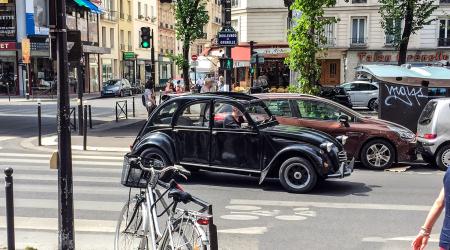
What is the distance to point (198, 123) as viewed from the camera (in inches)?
387

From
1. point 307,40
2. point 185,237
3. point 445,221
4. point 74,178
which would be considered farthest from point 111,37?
point 445,221

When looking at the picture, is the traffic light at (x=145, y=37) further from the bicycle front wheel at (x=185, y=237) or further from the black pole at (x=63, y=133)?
the bicycle front wheel at (x=185, y=237)

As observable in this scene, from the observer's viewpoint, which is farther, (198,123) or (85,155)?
(85,155)

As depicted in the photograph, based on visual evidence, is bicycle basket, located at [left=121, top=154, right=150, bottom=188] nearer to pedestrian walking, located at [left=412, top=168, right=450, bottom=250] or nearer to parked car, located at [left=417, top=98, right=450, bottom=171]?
pedestrian walking, located at [left=412, top=168, right=450, bottom=250]

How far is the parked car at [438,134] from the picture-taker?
11711mm

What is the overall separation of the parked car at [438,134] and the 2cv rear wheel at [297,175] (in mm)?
3994

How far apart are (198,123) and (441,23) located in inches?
1473

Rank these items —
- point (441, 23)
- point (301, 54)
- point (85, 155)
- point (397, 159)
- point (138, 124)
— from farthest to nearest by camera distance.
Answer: point (441, 23) < point (138, 124) < point (301, 54) < point (85, 155) < point (397, 159)

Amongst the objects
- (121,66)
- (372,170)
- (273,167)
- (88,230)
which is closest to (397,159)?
(372,170)

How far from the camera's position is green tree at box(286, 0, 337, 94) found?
15859 millimetres

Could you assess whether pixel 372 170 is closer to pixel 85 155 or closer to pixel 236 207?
pixel 236 207

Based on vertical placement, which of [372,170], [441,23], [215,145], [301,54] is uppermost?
[441,23]

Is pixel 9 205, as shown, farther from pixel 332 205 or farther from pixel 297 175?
pixel 297 175

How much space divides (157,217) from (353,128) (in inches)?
315
